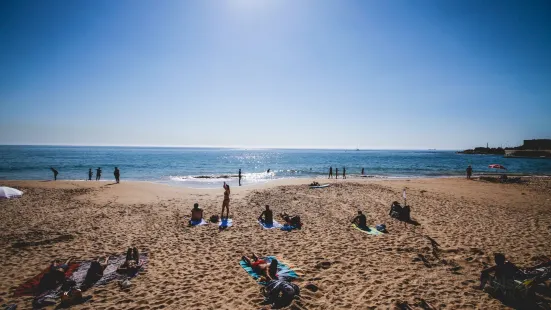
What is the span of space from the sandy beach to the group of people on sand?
0.98ft

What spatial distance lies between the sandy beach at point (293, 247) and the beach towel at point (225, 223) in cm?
41

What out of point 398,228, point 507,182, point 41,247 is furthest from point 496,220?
point 507,182

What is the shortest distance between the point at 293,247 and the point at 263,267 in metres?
2.68

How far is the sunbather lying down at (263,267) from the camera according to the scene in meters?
7.54

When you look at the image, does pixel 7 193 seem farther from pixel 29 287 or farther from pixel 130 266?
pixel 130 266

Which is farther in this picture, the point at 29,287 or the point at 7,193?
the point at 7,193

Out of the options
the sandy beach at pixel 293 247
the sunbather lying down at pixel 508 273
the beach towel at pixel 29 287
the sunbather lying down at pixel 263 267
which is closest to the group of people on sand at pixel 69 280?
the beach towel at pixel 29 287

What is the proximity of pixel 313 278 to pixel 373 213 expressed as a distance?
9.34 meters

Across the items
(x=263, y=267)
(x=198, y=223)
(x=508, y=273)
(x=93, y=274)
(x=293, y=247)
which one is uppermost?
(x=508, y=273)

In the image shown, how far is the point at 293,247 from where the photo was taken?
1034 cm

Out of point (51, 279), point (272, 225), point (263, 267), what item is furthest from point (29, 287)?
point (272, 225)

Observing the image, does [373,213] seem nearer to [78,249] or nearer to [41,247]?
[78,249]

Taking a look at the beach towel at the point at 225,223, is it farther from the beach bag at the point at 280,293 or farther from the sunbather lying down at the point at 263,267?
the beach bag at the point at 280,293

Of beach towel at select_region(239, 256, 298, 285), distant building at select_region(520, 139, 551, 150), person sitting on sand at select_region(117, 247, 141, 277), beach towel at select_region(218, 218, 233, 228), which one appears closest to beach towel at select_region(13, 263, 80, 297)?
person sitting on sand at select_region(117, 247, 141, 277)
